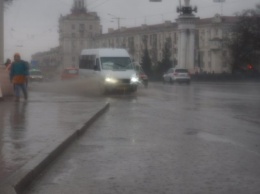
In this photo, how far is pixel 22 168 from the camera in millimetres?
8336

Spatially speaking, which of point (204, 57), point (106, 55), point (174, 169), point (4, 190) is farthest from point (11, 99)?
point (204, 57)

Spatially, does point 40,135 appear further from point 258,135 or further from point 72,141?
point 258,135

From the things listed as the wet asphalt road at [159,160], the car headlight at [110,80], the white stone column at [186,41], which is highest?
the white stone column at [186,41]

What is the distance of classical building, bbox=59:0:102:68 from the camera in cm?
9012

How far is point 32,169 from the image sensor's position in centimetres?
833

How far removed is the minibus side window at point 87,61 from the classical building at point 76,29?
159ft

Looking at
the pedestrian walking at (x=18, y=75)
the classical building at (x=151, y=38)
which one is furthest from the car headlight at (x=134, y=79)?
the classical building at (x=151, y=38)

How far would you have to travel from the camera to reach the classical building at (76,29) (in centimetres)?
9012

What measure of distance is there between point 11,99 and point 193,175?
16186 mm

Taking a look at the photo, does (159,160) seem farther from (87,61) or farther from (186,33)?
(186,33)

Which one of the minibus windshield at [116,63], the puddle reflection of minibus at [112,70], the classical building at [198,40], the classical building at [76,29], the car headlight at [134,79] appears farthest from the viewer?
the classical building at [198,40]

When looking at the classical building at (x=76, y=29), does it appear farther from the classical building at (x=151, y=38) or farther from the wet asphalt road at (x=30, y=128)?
the wet asphalt road at (x=30, y=128)

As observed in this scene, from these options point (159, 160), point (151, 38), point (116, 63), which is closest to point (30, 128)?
point (159, 160)

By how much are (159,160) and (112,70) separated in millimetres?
22326
